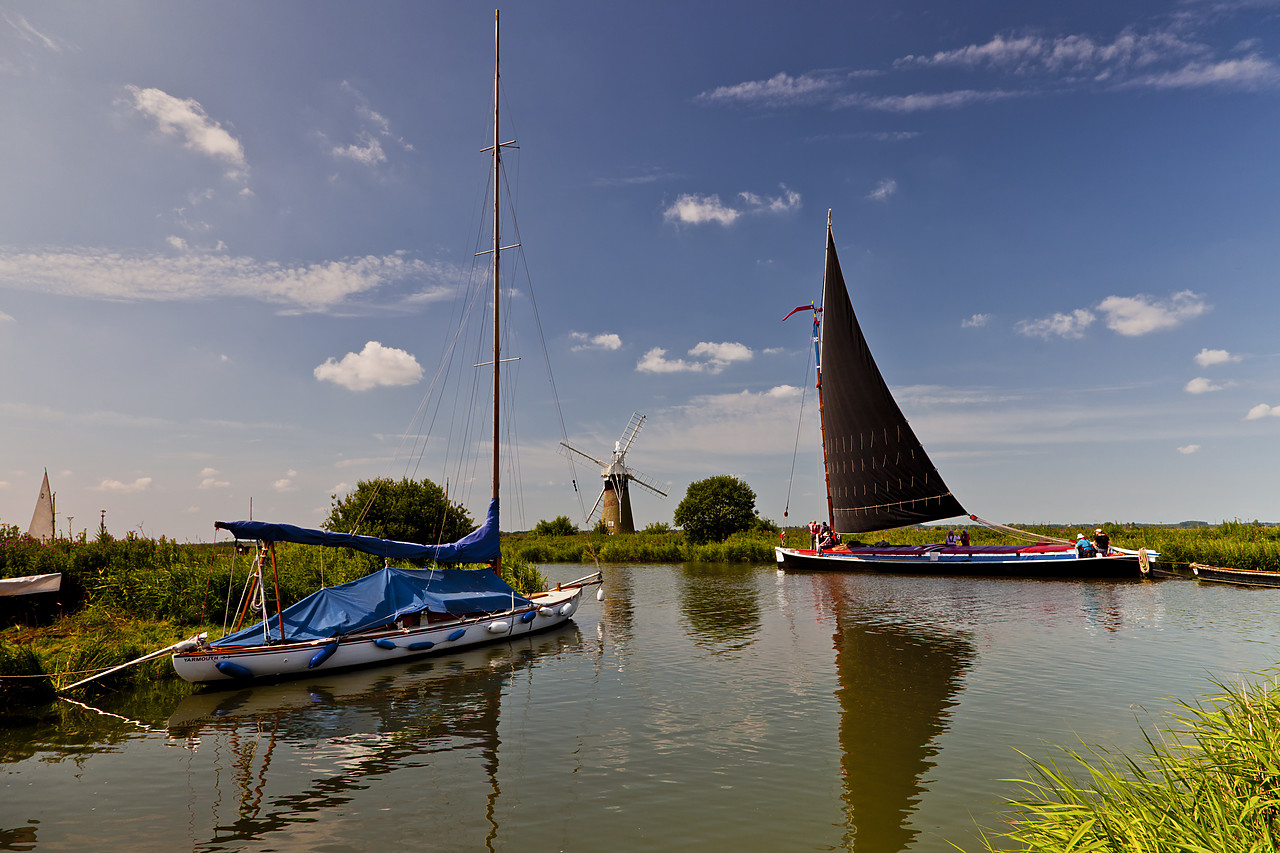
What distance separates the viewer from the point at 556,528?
74.0m

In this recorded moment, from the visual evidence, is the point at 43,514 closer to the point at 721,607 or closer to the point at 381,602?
the point at 381,602

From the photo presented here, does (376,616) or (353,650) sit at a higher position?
(376,616)

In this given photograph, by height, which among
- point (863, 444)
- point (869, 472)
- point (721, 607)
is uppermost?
point (863, 444)

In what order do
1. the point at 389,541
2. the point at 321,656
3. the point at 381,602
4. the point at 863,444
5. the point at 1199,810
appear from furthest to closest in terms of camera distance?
1. the point at 863,444
2. the point at 389,541
3. the point at 381,602
4. the point at 321,656
5. the point at 1199,810

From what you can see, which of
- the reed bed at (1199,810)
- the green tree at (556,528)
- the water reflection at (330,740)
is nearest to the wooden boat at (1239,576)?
the reed bed at (1199,810)

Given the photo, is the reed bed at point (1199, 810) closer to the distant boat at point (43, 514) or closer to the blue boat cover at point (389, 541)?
the blue boat cover at point (389, 541)

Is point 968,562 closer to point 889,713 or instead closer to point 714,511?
point 714,511

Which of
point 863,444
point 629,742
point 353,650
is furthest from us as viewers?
point 863,444

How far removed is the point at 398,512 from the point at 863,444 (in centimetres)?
3227

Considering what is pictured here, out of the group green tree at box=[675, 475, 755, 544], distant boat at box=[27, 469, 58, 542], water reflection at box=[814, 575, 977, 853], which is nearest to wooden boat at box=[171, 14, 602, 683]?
water reflection at box=[814, 575, 977, 853]

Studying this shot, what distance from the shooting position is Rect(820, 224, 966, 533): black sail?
41.7 meters

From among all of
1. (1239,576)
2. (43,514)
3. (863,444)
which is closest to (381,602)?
(43,514)

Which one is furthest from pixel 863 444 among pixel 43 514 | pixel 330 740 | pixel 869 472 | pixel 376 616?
pixel 43 514

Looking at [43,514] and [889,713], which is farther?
[43,514]
